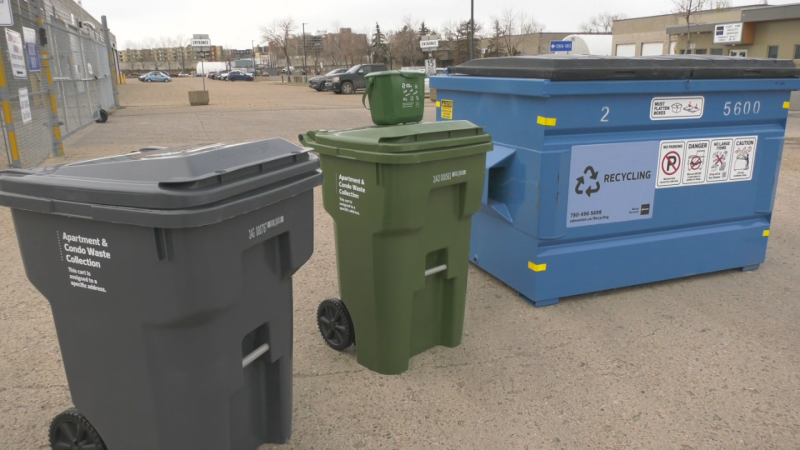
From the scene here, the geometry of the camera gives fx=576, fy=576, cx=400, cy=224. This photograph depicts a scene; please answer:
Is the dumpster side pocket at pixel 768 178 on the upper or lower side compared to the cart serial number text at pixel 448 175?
lower

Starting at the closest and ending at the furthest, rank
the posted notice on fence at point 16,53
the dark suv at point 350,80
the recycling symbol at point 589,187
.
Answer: the recycling symbol at point 589,187 → the posted notice on fence at point 16,53 → the dark suv at point 350,80

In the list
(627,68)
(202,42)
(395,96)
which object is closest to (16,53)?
(395,96)

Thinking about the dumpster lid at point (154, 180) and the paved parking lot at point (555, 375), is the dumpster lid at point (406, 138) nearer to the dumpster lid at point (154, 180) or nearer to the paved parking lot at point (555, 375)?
the dumpster lid at point (154, 180)

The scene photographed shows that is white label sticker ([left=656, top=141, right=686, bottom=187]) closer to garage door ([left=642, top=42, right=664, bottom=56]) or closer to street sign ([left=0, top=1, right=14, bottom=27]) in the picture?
street sign ([left=0, top=1, right=14, bottom=27])

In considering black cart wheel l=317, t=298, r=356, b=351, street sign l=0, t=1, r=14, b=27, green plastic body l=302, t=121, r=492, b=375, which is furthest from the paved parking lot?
street sign l=0, t=1, r=14, b=27

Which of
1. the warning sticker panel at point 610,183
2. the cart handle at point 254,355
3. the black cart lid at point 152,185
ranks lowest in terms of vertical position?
the cart handle at point 254,355

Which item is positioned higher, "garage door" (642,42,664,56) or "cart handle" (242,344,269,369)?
"garage door" (642,42,664,56)

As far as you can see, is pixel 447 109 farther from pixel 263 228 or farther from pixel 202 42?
pixel 202 42

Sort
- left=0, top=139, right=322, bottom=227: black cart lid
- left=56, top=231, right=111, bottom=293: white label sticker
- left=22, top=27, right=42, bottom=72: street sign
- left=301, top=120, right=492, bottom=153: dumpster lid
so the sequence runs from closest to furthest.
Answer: left=0, top=139, right=322, bottom=227: black cart lid < left=56, top=231, right=111, bottom=293: white label sticker < left=301, top=120, right=492, bottom=153: dumpster lid < left=22, top=27, right=42, bottom=72: street sign

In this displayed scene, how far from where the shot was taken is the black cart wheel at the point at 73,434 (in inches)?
87.0

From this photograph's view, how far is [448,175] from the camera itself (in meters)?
2.96

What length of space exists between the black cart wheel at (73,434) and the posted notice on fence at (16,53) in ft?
24.6

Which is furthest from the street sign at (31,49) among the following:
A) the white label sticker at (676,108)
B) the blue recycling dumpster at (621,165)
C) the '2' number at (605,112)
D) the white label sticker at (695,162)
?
the white label sticker at (695,162)

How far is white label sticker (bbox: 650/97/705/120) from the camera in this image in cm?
396
